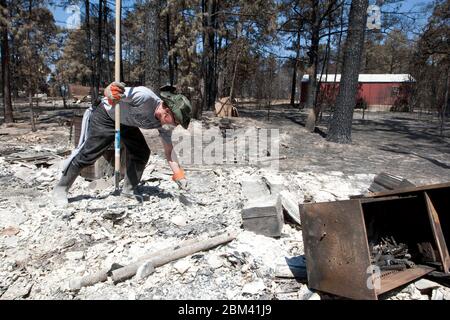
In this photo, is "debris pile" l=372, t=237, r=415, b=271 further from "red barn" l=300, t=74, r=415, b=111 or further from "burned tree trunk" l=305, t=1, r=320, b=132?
"red barn" l=300, t=74, r=415, b=111

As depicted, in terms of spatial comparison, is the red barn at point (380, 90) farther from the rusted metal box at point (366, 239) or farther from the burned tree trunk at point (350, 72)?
the rusted metal box at point (366, 239)

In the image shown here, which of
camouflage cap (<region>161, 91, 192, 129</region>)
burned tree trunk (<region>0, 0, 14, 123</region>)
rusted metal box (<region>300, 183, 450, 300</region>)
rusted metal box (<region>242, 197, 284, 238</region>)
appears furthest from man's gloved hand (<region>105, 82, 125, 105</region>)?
burned tree trunk (<region>0, 0, 14, 123</region>)

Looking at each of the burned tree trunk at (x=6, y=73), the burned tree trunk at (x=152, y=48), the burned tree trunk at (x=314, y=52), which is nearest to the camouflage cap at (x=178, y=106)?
the burned tree trunk at (x=152, y=48)

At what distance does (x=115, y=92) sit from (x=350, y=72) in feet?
24.9

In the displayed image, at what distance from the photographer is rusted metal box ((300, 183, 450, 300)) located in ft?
7.91

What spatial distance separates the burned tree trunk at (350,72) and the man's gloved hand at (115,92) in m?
7.35

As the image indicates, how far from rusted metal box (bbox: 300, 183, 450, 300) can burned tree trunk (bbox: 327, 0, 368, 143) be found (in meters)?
6.92

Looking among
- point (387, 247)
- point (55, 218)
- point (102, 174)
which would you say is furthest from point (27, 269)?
point (387, 247)

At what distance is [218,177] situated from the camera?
6000mm

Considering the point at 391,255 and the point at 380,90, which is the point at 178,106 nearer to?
the point at 391,255
